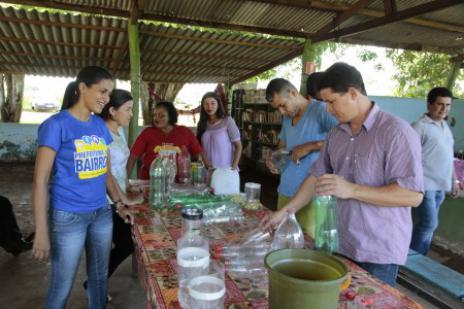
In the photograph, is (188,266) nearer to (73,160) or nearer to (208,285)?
(208,285)

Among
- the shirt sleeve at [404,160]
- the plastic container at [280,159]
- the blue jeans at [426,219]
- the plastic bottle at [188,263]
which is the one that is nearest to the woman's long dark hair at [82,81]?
the plastic bottle at [188,263]

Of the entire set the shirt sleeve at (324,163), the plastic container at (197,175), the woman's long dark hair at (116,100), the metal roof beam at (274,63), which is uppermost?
the metal roof beam at (274,63)

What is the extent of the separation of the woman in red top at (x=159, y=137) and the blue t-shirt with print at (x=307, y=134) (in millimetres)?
1197

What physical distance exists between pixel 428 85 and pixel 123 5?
29.5ft

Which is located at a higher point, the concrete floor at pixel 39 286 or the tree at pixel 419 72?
the tree at pixel 419 72

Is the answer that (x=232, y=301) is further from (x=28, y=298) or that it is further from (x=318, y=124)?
(x=28, y=298)

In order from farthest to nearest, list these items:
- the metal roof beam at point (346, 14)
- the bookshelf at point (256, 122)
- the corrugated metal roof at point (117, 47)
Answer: the bookshelf at point (256, 122) → the corrugated metal roof at point (117, 47) → the metal roof beam at point (346, 14)

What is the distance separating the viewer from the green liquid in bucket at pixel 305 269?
100 centimetres

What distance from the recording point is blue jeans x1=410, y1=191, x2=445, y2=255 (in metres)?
3.55

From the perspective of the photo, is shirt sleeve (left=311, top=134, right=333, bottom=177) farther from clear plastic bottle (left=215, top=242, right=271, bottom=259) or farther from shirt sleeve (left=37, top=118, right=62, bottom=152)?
shirt sleeve (left=37, top=118, right=62, bottom=152)

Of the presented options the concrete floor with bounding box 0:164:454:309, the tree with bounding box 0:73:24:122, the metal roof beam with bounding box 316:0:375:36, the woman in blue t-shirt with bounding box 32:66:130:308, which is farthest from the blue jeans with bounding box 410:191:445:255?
the tree with bounding box 0:73:24:122

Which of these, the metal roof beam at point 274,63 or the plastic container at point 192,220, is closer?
the plastic container at point 192,220

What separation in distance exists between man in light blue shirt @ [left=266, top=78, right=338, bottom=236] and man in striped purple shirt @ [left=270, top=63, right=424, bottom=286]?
0.82 m

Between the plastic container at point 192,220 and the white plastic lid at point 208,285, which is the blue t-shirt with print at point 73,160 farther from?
the white plastic lid at point 208,285
